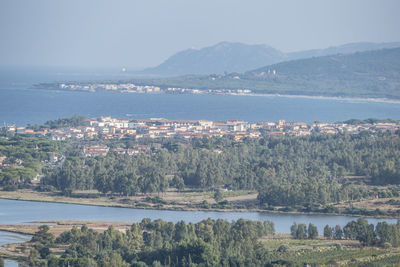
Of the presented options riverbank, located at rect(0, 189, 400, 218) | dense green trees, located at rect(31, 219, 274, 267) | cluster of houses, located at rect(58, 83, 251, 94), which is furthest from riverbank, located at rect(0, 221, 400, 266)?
cluster of houses, located at rect(58, 83, 251, 94)

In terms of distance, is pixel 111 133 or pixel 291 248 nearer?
pixel 291 248

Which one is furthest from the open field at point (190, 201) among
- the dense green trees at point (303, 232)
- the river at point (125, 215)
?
the dense green trees at point (303, 232)

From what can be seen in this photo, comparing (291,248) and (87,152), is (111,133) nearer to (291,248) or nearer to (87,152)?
(87,152)

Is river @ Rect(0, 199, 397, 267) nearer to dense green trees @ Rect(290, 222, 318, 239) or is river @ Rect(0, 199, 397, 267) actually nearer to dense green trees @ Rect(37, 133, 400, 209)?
dense green trees @ Rect(37, 133, 400, 209)

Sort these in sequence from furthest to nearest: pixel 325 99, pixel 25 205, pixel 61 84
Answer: pixel 61 84
pixel 325 99
pixel 25 205

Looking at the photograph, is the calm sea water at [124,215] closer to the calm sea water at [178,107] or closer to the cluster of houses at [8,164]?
the cluster of houses at [8,164]

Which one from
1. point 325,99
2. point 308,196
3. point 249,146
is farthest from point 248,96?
point 308,196
